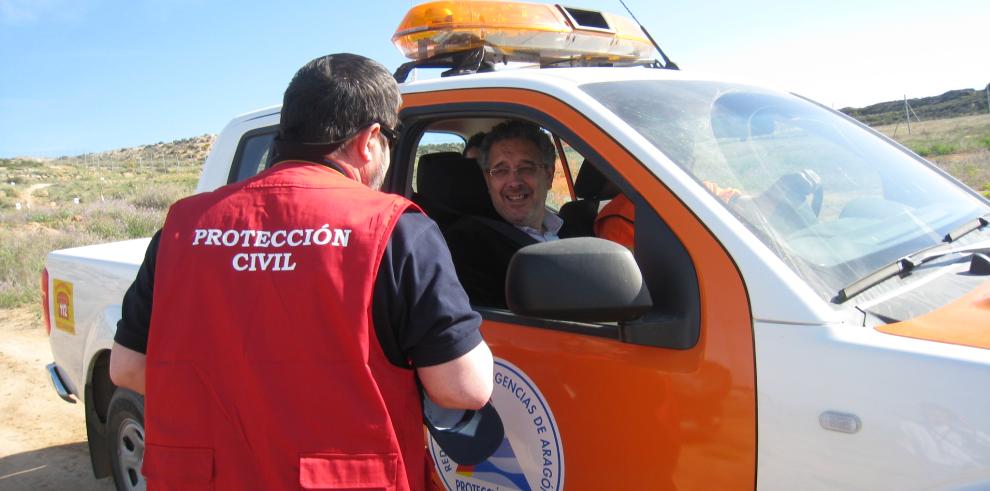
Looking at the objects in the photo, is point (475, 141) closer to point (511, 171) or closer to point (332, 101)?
point (511, 171)

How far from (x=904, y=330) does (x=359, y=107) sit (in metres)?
1.24

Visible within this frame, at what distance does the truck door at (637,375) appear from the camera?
5.41 feet

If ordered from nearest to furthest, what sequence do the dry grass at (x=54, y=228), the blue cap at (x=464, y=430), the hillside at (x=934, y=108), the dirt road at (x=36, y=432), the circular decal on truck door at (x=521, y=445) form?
the blue cap at (x=464, y=430) < the circular decal on truck door at (x=521, y=445) < the dirt road at (x=36, y=432) < the dry grass at (x=54, y=228) < the hillside at (x=934, y=108)

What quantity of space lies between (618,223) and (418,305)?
148 cm

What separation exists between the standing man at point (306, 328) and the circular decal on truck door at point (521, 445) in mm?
523

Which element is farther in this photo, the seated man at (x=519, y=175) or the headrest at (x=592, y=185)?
the headrest at (x=592, y=185)

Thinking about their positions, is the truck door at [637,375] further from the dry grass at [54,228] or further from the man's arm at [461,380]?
the dry grass at [54,228]

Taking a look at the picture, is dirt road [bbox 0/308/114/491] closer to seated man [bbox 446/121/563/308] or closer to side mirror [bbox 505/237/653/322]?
seated man [bbox 446/121/563/308]

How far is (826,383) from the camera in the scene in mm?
1521

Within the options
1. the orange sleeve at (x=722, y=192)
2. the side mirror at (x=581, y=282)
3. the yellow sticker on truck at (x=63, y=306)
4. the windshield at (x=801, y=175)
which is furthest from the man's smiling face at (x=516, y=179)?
the yellow sticker on truck at (x=63, y=306)

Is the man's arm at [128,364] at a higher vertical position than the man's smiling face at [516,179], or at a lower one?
lower

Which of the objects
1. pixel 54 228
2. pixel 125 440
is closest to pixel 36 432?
pixel 125 440

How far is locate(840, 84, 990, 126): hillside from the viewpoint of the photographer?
45.4 m

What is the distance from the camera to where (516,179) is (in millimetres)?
3027
